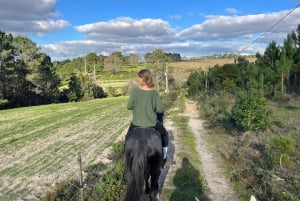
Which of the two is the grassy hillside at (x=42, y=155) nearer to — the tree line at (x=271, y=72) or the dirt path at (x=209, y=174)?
the dirt path at (x=209, y=174)

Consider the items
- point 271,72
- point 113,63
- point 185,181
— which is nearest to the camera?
point 185,181

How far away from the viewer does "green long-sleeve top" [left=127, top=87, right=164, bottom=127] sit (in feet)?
18.5

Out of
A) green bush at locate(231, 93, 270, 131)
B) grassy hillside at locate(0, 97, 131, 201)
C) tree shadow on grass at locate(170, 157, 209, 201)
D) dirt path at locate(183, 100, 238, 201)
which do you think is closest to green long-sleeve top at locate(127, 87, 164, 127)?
tree shadow on grass at locate(170, 157, 209, 201)

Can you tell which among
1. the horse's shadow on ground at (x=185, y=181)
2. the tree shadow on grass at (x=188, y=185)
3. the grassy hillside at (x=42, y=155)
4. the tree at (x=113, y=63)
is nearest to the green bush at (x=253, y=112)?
the horse's shadow on ground at (x=185, y=181)

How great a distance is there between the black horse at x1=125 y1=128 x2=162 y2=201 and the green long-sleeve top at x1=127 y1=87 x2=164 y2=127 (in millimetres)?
133

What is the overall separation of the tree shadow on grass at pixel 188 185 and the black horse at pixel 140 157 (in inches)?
52.0

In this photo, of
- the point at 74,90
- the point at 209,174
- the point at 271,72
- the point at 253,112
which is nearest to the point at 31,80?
the point at 74,90

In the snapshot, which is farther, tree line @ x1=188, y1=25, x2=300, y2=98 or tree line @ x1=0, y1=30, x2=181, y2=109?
tree line @ x1=0, y1=30, x2=181, y2=109

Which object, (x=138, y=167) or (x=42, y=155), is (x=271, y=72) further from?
(x=138, y=167)

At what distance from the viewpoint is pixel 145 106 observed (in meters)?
5.70

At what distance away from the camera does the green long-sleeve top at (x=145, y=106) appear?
5.64m

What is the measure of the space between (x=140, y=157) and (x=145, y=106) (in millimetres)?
820

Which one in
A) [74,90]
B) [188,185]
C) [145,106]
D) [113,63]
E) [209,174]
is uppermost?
[113,63]

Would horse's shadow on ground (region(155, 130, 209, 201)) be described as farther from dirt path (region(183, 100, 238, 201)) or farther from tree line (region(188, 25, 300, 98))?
tree line (region(188, 25, 300, 98))
